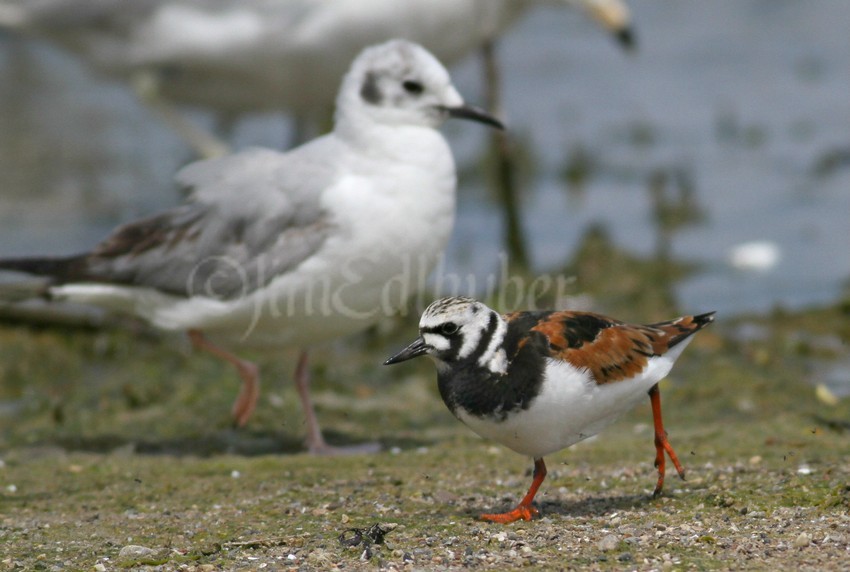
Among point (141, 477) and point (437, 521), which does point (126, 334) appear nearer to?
point (141, 477)

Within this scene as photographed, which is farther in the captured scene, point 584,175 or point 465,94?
point 465,94

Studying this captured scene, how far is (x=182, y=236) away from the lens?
22.7 ft

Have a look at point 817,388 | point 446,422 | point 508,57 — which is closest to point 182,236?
point 446,422

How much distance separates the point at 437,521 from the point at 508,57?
37.9 ft

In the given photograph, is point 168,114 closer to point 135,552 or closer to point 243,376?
point 243,376

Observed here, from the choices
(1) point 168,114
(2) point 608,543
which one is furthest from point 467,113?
(1) point 168,114

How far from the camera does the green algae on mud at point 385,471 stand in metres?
4.57

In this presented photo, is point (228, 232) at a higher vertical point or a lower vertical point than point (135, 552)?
higher

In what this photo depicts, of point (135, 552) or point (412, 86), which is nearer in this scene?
point (135, 552)

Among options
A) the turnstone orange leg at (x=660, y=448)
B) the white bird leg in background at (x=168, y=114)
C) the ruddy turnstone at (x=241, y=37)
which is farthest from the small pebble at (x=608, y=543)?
the white bird leg in background at (x=168, y=114)

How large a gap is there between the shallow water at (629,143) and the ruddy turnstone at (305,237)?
3453 millimetres

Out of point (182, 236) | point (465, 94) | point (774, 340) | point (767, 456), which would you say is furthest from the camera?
point (465, 94)

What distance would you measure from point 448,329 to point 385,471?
1.38 m

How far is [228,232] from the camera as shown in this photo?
22.3 feet
